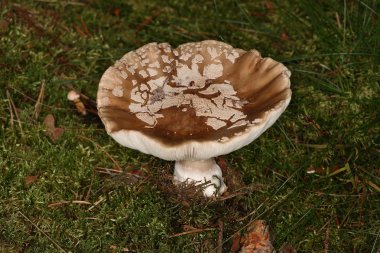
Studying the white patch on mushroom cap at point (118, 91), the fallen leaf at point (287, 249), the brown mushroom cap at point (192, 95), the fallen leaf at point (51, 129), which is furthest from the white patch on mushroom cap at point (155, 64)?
the fallen leaf at point (287, 249)

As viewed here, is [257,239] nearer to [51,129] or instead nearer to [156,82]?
[156,82]

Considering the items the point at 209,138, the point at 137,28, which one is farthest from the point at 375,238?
the point at 137,28

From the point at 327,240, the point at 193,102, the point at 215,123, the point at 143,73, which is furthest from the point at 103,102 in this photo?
the point at 327,240

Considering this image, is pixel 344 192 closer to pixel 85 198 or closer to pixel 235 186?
pixel 235 186

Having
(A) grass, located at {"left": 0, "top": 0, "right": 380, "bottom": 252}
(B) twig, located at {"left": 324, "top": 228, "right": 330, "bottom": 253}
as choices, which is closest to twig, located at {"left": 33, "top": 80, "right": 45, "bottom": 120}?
(A) grass, located at {"left": 0, "top": 0, "right": 380, "bottom": 252}

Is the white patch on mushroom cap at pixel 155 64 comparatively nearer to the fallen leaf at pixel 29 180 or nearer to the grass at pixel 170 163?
the grass at pixel 170 163

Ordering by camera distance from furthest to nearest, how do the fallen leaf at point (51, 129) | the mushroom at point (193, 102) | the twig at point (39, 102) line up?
the twig at point (39, 102) → the fallen leaf at point (51, 129) → the mushroom at point (193, 102)
